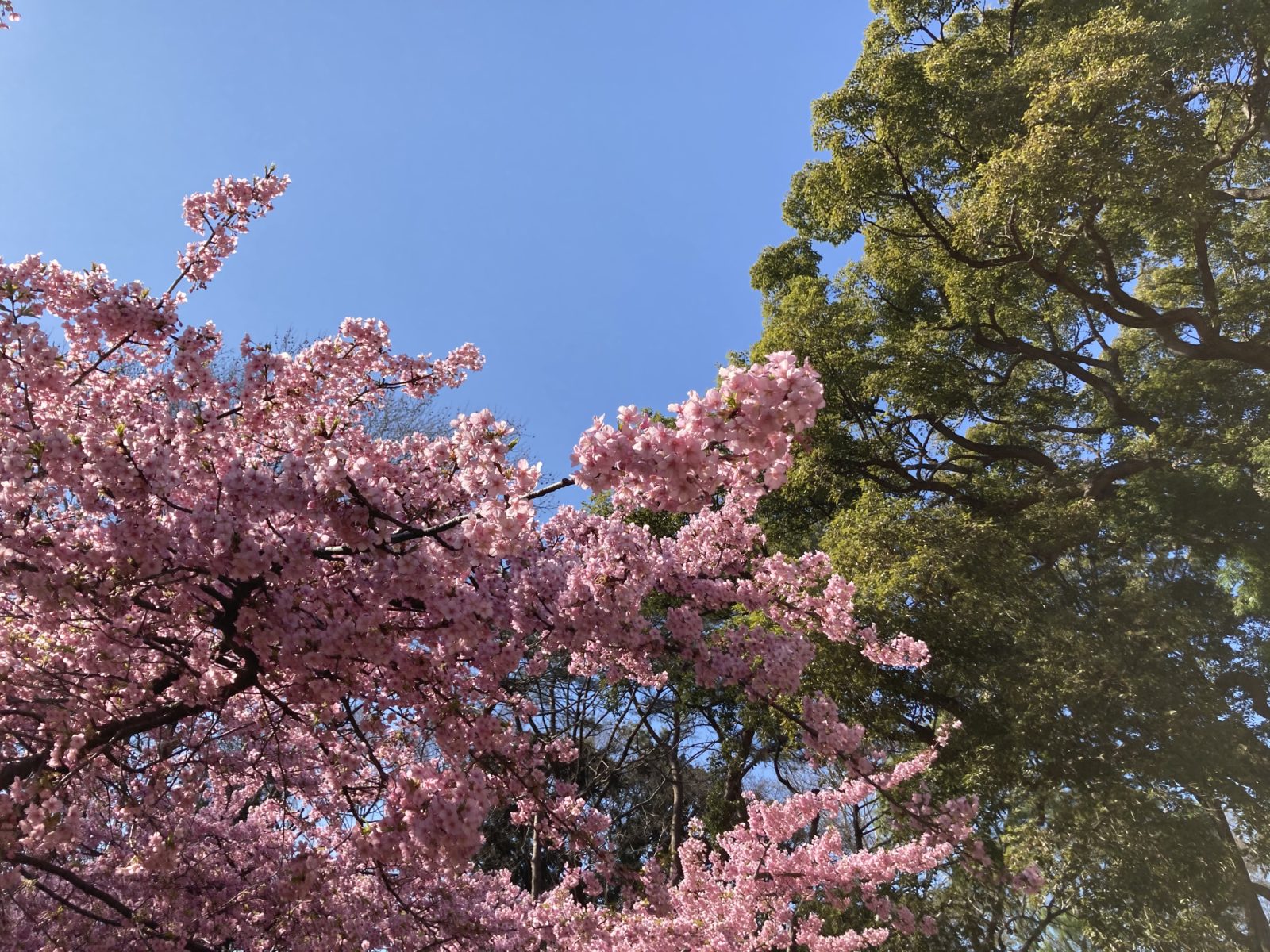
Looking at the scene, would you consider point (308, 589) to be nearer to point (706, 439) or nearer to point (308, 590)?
point (308, 590)

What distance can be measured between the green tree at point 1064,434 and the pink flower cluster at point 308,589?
98.4 inches

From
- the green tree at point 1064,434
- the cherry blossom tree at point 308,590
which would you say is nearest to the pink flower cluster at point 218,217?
the cherry blossom tree at point 308,590

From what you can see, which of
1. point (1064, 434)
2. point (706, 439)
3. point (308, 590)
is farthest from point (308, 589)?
point (1064, 434)

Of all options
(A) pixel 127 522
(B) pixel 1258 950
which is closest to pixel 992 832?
(B) pixel 1258 950

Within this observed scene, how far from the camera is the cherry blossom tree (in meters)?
2.76

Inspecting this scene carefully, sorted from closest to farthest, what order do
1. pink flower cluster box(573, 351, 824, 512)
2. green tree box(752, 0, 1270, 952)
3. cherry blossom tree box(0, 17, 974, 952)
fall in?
pink flower cluster box(573, 351, 824, 512) → cherry blossom tree box(0, 17, 974, 952) → green tree box(752, 0, 1270, 952)

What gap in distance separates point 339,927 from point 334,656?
111 inches

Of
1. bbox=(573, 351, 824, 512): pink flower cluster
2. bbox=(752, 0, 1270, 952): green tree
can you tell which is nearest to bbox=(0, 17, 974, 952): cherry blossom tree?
bbox=(573, 351, 824, 512): pink flower cluster

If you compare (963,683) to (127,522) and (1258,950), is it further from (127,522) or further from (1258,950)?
(127,522)

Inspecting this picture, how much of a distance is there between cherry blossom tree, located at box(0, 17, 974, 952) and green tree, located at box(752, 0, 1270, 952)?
8.69ft

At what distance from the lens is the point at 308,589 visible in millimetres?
3145

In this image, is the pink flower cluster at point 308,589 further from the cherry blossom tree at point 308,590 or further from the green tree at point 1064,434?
the green tree at point 1064,434

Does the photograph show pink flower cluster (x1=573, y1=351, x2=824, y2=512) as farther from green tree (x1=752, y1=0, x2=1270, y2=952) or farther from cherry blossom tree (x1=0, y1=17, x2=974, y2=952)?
green tree (x1=752, y1=0, x2=1270, y2=952)

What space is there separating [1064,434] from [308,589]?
1248 cm
